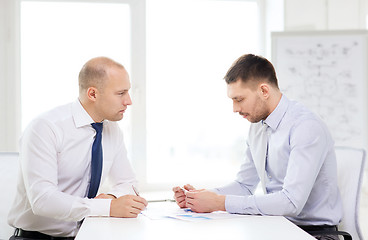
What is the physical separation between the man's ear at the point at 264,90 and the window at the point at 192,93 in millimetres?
2125

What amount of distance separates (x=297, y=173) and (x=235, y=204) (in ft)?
0.94

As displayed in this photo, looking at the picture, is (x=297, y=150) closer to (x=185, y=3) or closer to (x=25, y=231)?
(x=25, y=231)

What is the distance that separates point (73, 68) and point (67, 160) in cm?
207

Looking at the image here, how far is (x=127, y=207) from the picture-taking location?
1.82m

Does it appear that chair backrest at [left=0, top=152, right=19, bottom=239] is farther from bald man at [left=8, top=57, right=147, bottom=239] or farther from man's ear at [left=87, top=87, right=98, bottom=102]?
man's ear at [left=87, top=87, right=98, bottom=102]

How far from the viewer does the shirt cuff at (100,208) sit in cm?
185

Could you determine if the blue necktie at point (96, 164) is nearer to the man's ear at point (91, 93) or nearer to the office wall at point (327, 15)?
the man's ear at point (91, 93)

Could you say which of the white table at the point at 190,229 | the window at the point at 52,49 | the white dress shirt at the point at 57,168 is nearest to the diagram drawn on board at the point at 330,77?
the window at the point at 52,49

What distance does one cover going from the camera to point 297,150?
6.51ft

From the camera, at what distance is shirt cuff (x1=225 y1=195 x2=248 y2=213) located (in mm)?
1893

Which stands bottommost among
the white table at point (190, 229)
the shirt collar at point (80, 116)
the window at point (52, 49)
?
the white table at point (190, 229)

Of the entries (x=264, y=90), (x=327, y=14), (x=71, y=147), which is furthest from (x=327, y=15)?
(x=71, y=147)

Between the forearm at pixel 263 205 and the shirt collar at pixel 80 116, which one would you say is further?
the shirt collar at pixel 80 116

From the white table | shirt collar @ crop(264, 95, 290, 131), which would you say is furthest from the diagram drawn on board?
the white table
